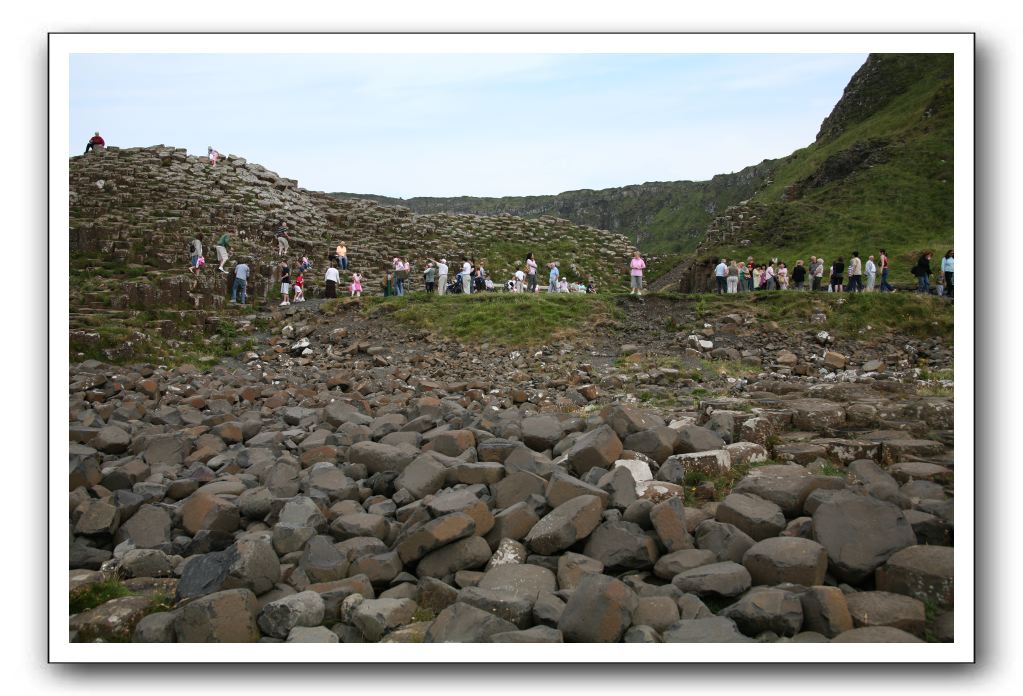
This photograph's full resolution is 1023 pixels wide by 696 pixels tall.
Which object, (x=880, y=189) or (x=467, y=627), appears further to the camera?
(x=880, y=189)

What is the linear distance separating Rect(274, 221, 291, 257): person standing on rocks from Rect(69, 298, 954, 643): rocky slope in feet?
63.3

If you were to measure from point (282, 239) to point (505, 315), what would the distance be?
42.4ft

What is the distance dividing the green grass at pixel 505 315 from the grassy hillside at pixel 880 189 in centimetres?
1439

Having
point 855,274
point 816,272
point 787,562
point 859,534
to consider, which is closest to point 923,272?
point 855,274

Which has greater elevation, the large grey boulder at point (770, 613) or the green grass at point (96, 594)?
the large grey boulder at point (770, 613)

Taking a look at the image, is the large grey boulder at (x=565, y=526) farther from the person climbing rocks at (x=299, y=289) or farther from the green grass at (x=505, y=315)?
the person climbing rocks at (x=299, y=289)

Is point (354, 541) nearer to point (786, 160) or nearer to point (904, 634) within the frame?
point (904, 634)

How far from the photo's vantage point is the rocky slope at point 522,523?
4582 millimetres

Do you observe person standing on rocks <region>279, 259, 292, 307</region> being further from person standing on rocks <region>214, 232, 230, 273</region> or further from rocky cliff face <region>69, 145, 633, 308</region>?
person standing on rocks <region>214, 232, 230, 273</region>

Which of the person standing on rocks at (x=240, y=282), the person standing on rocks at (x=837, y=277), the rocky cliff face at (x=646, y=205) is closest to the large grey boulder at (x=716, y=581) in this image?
the person standing on rocks at (x=240, y=282)

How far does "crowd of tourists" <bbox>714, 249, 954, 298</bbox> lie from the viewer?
76.1ft

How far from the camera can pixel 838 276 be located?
24.4 meters

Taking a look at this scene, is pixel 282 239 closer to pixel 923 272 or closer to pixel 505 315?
pixel 505 315

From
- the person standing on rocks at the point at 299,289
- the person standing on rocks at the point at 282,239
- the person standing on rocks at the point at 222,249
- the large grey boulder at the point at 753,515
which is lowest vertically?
the large grey boulder at the point at 753,515
